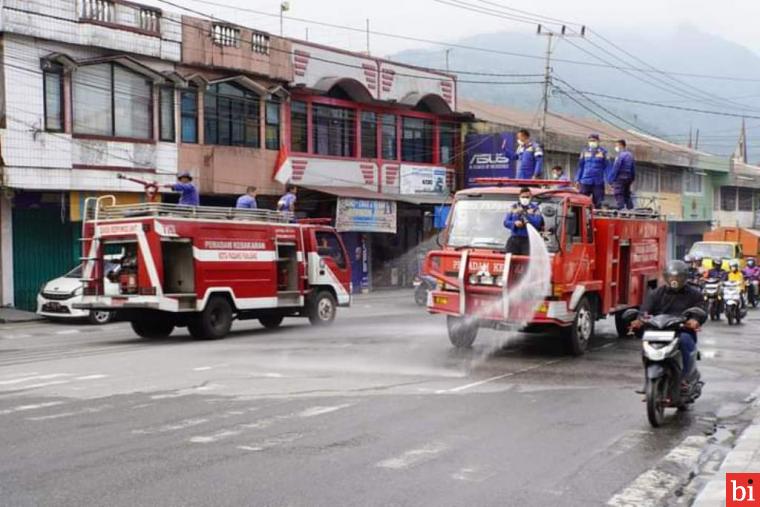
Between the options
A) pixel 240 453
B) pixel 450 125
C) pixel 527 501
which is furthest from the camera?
pixel 450 125

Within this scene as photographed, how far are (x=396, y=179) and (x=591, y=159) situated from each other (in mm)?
18534

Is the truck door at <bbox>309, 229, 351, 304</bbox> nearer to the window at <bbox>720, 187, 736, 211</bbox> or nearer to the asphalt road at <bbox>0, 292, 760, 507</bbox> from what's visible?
the asphalt road at <bbox>0, 292, 760, 507</bbox>

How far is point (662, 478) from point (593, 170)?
10506 millimetres

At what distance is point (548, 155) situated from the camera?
4028 cm

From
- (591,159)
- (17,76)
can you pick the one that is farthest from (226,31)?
(591,159)

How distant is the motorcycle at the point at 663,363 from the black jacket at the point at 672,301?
0.46ft

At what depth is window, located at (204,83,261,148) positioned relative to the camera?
26.9 metres

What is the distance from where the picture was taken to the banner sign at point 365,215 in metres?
30.1

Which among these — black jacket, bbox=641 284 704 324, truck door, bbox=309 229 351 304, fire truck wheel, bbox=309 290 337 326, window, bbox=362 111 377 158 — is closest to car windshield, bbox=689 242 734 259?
window, bbox=362 111 377 158

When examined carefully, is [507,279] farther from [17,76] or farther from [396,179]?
[396,179]

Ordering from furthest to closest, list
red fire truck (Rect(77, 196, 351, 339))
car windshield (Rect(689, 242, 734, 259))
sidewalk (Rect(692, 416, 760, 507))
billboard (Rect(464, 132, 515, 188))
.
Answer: billboard (Rect(464, 132, 515, 188)) < car windshield (Rect(689, 242, 734, 259)) < red fire truck (Rect(77, 196, 351, 339)) < sidewalk (Rect(692, 416, 760, 507))

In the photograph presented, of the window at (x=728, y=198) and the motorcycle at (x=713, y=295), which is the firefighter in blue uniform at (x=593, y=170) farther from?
the window at (x=728, y=198)

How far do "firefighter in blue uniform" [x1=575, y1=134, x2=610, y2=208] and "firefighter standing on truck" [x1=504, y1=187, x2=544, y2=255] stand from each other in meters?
4.02

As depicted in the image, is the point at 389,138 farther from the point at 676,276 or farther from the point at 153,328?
the point at 676,276
